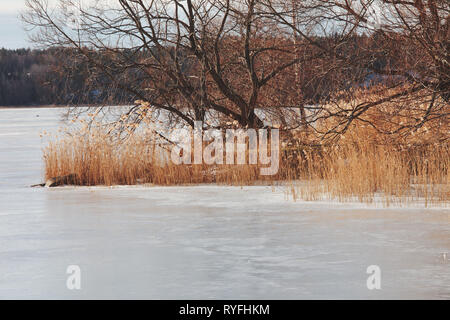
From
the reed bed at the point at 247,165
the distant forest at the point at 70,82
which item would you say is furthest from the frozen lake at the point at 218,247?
the distant forest at the point at 70,82

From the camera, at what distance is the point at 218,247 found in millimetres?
6430

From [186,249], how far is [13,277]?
1.55 metres

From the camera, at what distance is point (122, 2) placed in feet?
37.3

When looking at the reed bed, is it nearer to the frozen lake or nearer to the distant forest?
the distant forest

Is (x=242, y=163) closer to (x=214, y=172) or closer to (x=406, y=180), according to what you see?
(x=214, y=172)

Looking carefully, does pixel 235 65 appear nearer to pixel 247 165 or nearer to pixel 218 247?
pixel 247 165

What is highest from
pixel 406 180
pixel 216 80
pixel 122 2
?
pixel 122 2

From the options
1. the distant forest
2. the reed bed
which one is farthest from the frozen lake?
the distant forest

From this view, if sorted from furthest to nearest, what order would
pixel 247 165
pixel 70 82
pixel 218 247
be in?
pixel 70 82
pixel 247 165
pixel 218 247

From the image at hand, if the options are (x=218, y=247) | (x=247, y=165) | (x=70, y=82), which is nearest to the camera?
(x=218, y=247)

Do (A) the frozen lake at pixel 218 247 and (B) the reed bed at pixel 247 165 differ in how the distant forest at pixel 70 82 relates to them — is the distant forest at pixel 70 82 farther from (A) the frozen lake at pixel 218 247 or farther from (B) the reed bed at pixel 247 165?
(A) the frozen lake at pixel 218 247

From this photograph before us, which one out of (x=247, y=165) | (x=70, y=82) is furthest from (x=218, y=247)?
(x=70, y=82)

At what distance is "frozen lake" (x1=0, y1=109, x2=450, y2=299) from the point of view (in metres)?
5.00
